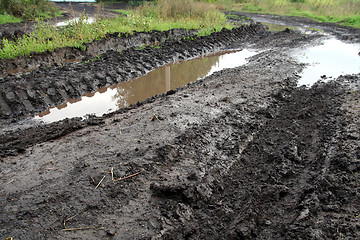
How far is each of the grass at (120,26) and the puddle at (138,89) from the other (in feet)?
11.2

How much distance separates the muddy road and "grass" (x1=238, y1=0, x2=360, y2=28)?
18.8 metres

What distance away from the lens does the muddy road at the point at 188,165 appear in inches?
110

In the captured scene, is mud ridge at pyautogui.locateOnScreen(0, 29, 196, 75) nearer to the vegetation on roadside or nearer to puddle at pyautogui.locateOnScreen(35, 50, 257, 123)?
puddle at pyautogui.locateOnScreen(35, 50, 257, 123)

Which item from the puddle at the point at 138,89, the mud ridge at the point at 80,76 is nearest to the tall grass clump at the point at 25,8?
the mud ridge at the point at 80,76

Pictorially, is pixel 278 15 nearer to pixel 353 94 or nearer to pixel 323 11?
pixel 323 11

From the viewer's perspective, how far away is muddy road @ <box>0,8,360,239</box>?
2803 millimetres

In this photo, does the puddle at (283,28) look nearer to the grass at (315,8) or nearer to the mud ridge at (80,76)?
the grass at (315,8)

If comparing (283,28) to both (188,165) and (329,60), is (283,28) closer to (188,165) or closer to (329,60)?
(329,60)

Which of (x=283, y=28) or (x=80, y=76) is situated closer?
(x=80, y=76)

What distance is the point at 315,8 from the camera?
27016 mm

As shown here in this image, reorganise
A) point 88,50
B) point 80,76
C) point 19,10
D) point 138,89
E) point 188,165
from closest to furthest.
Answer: point 188,165, point 80,76, point 138,89, point 88,50, point 19,10

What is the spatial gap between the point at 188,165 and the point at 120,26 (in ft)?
34.8

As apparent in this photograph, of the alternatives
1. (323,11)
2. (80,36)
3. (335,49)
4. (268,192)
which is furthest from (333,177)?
(323,11)

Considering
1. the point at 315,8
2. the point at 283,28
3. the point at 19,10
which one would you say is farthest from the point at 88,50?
the point at 315,8
